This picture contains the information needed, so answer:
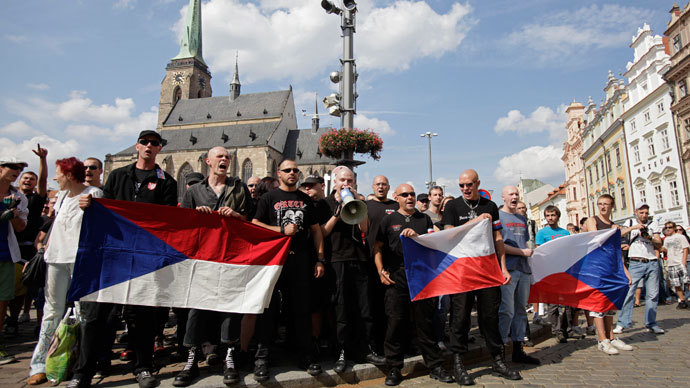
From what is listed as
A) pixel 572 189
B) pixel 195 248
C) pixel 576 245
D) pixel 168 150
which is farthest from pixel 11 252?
pixel 168 150

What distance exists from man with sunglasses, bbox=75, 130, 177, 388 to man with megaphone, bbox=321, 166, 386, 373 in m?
1.87

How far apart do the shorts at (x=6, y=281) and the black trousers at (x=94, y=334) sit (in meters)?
1.67

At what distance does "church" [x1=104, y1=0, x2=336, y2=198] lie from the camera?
63.0 metres

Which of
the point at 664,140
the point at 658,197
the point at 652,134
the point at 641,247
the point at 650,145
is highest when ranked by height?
the point at 652,134

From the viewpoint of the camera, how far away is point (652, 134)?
1111 inches

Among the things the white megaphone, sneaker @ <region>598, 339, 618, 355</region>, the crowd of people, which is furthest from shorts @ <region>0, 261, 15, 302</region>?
sneaker @ <region>598, 339, 618, 355</region>

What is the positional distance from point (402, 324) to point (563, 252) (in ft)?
10.6

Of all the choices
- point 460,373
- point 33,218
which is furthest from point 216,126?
point 460,373

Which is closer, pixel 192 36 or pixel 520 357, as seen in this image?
pixel 520 357

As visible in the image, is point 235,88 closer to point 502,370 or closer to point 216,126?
point 216,126

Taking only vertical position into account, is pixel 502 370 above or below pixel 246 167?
below

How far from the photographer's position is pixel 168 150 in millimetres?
65688

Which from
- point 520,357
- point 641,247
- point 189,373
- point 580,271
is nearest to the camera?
point 189,373

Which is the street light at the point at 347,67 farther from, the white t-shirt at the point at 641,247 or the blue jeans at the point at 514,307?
the white t-shirt at the point at 641,247
